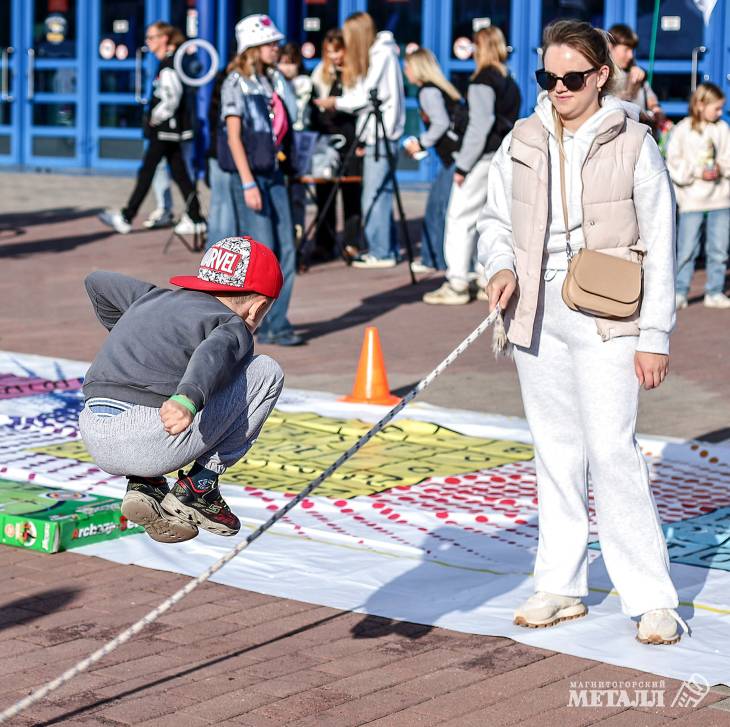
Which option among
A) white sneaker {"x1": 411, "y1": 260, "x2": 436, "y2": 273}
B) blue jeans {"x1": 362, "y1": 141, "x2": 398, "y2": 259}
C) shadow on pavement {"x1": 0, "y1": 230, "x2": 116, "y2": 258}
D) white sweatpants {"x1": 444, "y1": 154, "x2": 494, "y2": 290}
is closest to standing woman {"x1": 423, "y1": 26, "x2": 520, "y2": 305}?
white sweatpants {"x1": 444, "y1": 154, "x2": 494, "y2": 290}

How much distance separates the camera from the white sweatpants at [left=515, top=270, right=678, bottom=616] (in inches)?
198

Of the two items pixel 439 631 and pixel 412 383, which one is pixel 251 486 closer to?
pixel 439 631

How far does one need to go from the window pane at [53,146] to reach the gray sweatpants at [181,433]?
68.7 feet

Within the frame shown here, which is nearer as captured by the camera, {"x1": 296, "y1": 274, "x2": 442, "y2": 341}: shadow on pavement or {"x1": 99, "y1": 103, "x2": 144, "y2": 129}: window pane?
{"x1": 296, "y1": 274, "x2": 442, "y2": 341}: shadow on pavement

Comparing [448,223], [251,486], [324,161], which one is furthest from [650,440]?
[324,161]

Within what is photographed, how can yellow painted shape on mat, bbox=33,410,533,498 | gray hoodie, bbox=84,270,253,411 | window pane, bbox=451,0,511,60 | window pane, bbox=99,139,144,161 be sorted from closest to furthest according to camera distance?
1. gray hoodie, bbox=84,270,253,411
2. yellow painted shape on mat, bbox=33,410,533,498
3. window pane, bbox=451,0,511,60
4. window pane, bbox=99,139,144,161

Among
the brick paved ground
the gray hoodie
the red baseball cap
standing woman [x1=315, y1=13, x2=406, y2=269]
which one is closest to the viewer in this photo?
the gray hoodie

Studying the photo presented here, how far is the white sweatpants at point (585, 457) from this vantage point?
5.03 metres

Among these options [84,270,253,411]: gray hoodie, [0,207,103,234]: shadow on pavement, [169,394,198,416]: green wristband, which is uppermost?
[84,270,253,411]: gray hoodie

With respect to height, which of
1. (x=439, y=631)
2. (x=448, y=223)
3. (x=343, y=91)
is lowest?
(x=439, y=631)

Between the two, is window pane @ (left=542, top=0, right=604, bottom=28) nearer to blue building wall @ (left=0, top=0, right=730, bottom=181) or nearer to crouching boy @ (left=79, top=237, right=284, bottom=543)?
blue building wall @ (left=0, top=0, right=730, bottom=181)

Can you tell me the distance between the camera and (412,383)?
9664 mm

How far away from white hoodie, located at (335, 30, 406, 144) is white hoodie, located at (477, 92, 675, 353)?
9363 mm

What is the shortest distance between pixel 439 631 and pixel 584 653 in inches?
20.1
